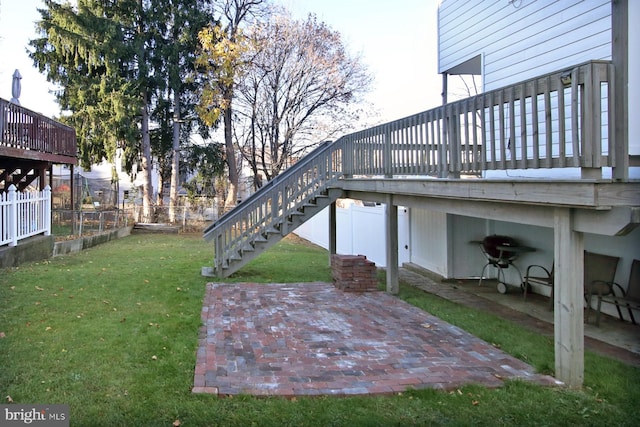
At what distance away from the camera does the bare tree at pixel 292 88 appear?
71.9 ft

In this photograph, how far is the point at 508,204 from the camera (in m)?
4.62

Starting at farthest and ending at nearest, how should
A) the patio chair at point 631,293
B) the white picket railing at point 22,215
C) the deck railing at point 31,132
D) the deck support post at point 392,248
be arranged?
the deck railing at point 31,132 → the white picket railing at point 22,215 → the deck support post at point 392,248 → the patio chair at point 631,293

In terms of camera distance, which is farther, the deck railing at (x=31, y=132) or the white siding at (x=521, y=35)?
the deck railing at (x=31, y=132)

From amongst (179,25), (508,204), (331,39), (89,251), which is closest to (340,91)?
(331,39)

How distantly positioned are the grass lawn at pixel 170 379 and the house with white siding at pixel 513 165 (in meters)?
0.59

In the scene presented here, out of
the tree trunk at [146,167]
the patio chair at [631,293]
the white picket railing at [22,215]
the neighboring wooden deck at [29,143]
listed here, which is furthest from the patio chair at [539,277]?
the tree trunk at [146,167]

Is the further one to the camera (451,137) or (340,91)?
(340,91)

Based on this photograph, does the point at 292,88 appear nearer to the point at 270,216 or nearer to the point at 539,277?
the point at 270,216

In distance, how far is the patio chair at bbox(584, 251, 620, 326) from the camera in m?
5.96

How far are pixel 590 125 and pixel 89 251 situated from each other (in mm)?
12280

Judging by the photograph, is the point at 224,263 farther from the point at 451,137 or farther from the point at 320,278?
the point at 451,137

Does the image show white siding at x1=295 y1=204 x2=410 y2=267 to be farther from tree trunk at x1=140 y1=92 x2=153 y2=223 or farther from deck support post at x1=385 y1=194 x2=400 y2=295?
tree trunk at x1=140 y1=92 x2=153 y2=223
